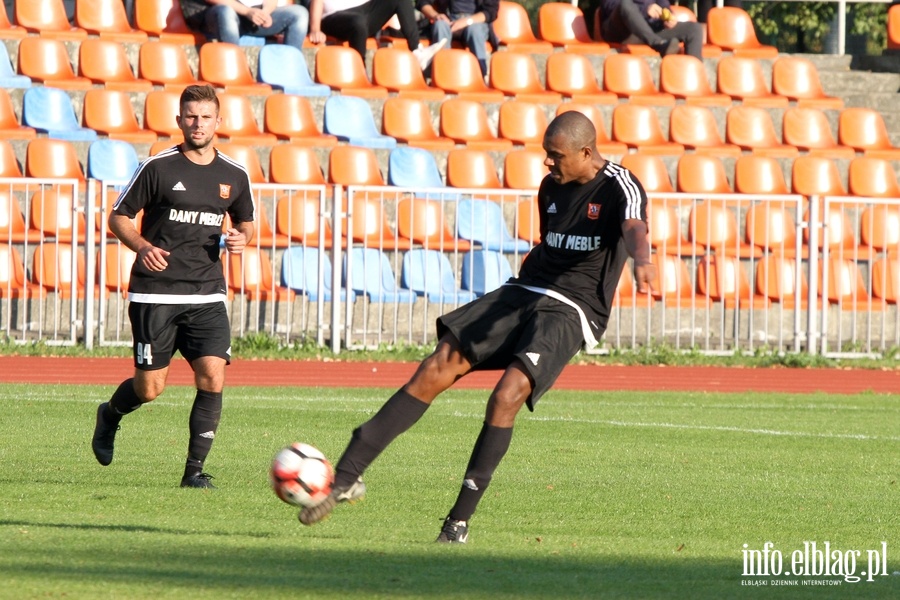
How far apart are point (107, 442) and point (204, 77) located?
39.9 feet

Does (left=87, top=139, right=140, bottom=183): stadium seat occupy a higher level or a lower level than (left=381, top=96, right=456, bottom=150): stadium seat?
lower

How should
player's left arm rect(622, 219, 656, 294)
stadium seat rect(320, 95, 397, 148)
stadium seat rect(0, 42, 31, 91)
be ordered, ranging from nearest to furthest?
player's left arm rect(622, 219, 656, 294) → stadium seat rect(0, 42, 31, 91) → stadium seat rect(320, 95, 397, 148)

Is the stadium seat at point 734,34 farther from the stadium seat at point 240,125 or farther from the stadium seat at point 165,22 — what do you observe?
the stadium seat at point 165,22

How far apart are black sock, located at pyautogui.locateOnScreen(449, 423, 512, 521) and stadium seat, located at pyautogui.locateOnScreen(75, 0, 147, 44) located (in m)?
15.3

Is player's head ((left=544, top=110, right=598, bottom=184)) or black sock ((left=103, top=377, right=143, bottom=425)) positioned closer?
player's head ((left=544, top=110, right=598, bottom=184))

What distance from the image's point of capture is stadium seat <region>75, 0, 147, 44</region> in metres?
20.6

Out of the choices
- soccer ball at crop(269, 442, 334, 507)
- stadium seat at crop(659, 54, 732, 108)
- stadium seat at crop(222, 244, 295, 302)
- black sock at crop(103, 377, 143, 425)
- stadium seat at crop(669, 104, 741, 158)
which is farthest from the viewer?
stadium seat at crop(659, 54, 732, 108)

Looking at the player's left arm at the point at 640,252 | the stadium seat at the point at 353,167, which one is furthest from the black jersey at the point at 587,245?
the stadium seat at the point at 353,167

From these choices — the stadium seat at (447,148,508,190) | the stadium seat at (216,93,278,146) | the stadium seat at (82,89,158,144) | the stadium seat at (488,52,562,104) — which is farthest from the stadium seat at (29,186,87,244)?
the stadium seat at (488,52,562,104)

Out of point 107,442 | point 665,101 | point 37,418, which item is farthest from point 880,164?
point 107,442

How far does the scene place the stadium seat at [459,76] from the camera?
830 inches

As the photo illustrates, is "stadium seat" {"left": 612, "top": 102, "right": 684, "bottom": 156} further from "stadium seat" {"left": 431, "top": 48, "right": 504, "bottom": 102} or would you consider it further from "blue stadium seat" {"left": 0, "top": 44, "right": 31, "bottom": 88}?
"blue stadium seat" {"left": 0, "top": 44, "right": 31, "bottom": 88}

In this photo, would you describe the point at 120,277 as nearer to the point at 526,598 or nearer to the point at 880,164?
the point at 880,164

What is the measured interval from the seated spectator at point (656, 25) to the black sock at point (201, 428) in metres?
15.2
